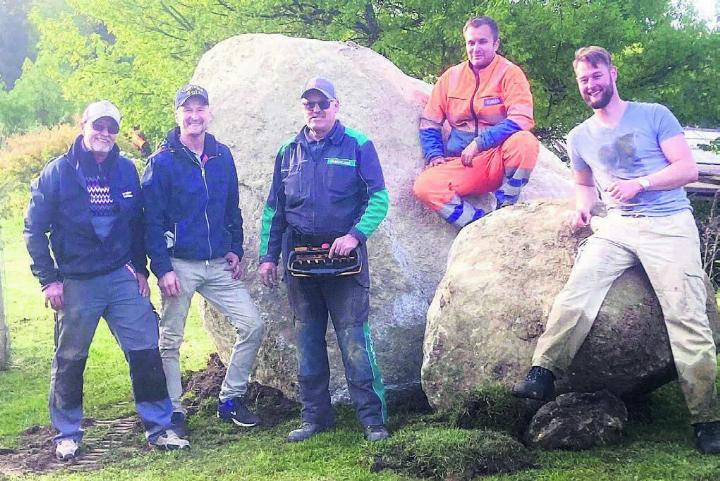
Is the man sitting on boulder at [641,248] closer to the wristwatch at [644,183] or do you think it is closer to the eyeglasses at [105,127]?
the wristwatch at [644,183]

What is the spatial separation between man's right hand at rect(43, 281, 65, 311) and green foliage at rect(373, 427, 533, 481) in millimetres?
2522

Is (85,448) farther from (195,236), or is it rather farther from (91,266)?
(195,236)

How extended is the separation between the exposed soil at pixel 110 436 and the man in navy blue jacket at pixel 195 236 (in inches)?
13.6

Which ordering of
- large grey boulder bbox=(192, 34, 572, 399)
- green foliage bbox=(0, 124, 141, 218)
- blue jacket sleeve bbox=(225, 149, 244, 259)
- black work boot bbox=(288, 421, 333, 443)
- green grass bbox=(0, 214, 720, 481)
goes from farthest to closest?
1. green foliage bbox=(0, 124, 141, 218)
2. large grey boulder bbox=(192, 34, 572, 399)
3. blue jacket sleeve bbox=(225, 149, 244, 259)
4. black work boot bbox=(288, 421, 333, 443)
5. green grass bbox=(0, 214, 720, 481)

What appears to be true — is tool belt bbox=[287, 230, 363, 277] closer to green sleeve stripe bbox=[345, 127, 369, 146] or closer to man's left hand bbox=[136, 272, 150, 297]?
green sleeve stripe bbox=[345, 127, 369, 146]

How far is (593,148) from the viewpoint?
19.4 feet

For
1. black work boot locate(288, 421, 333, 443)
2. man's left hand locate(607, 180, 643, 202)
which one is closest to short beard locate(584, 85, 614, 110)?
man's left hand locate(607, 180, 643, 202)

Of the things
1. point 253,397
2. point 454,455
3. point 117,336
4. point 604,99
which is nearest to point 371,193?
point 604,99

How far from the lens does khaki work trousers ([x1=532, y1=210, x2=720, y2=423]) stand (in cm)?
545

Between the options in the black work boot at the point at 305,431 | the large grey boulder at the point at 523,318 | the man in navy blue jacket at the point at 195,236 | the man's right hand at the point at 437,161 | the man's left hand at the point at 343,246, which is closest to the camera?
the large grey boulder at the point at 523,318

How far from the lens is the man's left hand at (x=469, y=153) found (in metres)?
7.24

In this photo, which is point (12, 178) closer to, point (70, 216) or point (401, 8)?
point (401, 8)

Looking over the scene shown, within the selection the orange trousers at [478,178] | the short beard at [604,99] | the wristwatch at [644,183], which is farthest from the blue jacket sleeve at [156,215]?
the wristwatch at [644,183]

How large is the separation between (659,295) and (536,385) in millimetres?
1014
